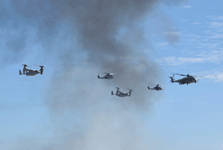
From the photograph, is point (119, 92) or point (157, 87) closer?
point (157, 87)

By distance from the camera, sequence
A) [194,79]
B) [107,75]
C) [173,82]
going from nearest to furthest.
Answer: [194,79]
[173,82]
[107,75]

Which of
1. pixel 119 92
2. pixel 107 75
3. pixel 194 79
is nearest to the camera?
pixel 194 79

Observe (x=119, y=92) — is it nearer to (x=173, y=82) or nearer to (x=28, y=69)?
(x=173, y=82)

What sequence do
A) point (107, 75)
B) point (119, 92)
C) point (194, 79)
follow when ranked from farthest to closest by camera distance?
1. point (119, 92)
2. point (107, 75)
3. point (194, 79)

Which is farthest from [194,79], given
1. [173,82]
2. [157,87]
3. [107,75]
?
[107,75]

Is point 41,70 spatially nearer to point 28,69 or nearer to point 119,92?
point 28,69

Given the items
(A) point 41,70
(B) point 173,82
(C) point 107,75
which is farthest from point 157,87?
(A) point 41,70

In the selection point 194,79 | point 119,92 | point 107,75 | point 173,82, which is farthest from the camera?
point 119,92

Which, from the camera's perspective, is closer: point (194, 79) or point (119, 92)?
point (194, 79)

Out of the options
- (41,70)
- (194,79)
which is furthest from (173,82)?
(41,70)
